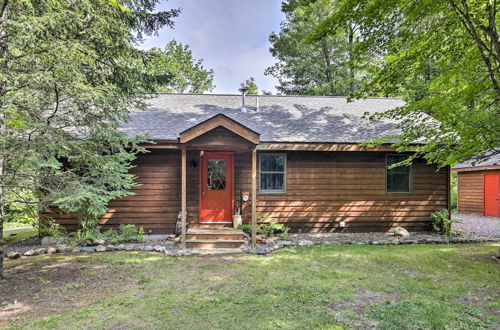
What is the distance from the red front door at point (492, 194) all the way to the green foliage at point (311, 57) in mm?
8787

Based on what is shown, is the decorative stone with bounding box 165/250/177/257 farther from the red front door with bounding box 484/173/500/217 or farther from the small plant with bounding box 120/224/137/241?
the red front door with bounding box 484/173/500/217

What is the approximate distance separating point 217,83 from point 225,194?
2328 cm

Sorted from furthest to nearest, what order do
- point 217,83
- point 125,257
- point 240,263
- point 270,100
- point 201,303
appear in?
point 217,83
point 270,100
point 125,257
point 240,263
point 201,303

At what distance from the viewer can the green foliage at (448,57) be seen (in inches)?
179

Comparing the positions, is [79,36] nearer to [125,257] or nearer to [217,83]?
[125,257]

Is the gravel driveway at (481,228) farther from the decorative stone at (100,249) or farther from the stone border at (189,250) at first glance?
the decorative stone at (100,249)

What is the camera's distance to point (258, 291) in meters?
4.11

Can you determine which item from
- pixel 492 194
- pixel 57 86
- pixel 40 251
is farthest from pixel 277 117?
pixel 492 194

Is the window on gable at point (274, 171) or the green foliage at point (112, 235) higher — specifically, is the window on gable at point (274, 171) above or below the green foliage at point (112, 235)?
above

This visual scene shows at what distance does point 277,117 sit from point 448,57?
503 cm

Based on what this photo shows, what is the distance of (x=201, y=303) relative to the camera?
371cm

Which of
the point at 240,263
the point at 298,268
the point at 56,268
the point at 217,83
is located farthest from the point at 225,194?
the point at 217,83

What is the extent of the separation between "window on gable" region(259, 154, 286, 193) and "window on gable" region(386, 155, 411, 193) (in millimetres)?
3266

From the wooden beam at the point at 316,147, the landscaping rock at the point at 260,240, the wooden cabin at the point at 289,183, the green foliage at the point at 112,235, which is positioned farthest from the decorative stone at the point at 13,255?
the wooden beam at the point at 316,147
